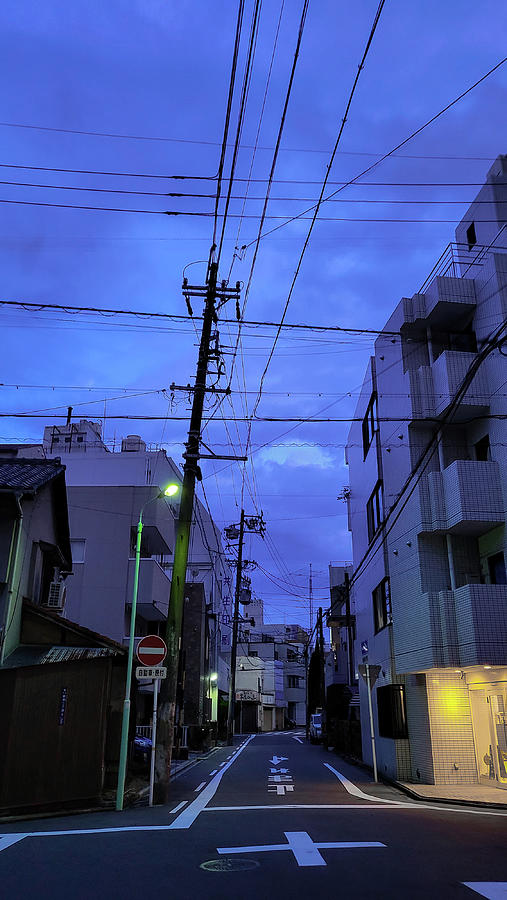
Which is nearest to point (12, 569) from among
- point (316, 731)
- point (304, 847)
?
point (304, 847)

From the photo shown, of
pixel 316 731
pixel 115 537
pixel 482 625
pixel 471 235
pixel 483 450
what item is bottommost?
pixel 316 731

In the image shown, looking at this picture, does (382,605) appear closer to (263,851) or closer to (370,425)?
(370,425)

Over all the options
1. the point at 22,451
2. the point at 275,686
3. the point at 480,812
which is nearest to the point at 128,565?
the point at 22,451

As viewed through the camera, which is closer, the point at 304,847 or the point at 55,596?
the point at 304,847

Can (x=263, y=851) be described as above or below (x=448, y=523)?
below

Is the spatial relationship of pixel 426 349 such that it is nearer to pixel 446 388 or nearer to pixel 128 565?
pixel 446 388

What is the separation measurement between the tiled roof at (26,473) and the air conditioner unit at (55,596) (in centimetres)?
364

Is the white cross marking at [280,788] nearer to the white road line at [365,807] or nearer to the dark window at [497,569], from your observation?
the white road line at [365,807]

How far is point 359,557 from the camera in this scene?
29.2 meters

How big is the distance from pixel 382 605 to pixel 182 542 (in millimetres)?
10091

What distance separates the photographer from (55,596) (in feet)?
62.2

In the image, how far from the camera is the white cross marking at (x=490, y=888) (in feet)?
19.1

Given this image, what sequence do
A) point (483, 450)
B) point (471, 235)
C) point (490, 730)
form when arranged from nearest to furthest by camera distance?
point (490, 730) → point (483, 450) → point (471, 235)

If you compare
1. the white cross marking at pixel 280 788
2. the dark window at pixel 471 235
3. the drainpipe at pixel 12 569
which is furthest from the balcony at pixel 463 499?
the drainpipe at pixel 12 569
